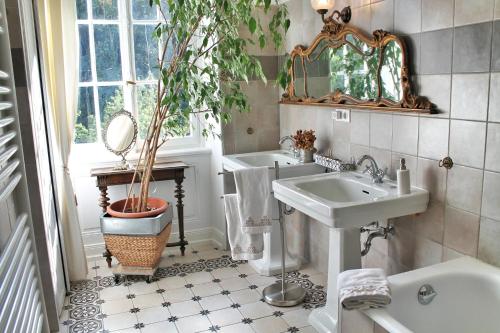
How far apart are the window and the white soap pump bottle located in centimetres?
230

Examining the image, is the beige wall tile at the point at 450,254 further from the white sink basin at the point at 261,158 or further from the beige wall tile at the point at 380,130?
the white sink basin at the point at 261,158

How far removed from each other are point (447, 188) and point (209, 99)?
5.19 ft

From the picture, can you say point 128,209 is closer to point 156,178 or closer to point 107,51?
point 156,178

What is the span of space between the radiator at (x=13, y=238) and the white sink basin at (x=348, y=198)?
4.13 feet


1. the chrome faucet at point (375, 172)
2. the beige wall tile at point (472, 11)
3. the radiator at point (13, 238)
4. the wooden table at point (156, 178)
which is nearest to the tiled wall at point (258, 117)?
the wooden table at point (156, 178)

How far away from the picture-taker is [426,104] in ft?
7.13

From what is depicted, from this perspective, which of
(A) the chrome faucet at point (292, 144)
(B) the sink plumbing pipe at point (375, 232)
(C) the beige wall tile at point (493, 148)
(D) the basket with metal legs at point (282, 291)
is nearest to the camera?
(C) the beige wall tile at point (493, 148)

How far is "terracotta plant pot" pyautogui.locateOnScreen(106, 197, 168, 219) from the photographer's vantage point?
3.15m

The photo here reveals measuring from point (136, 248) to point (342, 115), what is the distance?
1.66 meters

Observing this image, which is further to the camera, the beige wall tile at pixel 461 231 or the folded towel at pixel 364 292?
the beige wall tile at pixel 461 231

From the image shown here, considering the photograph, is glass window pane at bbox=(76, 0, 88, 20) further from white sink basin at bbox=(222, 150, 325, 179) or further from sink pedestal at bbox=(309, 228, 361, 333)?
sink pedestal at bbox=(309, 228, 361, 333)

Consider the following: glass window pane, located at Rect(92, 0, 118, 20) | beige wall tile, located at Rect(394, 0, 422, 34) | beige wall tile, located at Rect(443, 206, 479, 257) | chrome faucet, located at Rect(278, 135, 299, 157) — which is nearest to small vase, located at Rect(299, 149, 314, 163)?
chrome faucet, located at Rect(278, 135, 299, 157)

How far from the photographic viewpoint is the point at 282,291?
2936mm

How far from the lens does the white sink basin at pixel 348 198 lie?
7.04ft
